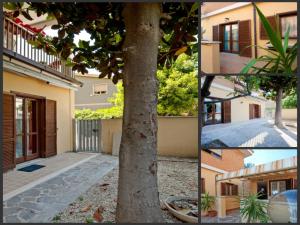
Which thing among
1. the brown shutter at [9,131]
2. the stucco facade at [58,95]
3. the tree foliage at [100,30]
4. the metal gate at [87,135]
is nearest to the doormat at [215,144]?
the tree foliage at [100,30]

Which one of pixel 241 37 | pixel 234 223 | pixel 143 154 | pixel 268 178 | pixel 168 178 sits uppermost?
pixel 241 37

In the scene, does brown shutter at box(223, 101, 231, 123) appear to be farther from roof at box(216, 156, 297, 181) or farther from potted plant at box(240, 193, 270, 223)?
potted plant at box(240, 193, 270, 223)

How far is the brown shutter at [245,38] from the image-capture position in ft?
10.8

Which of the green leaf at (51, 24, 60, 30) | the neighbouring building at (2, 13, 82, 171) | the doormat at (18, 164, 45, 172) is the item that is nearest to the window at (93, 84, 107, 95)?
the neighbouring building at (2, 13, 82, 171)

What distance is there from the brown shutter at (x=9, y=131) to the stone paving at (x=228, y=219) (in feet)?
21.5

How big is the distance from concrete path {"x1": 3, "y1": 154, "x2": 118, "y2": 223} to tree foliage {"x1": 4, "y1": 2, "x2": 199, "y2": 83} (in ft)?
8.36

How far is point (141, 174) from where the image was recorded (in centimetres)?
357

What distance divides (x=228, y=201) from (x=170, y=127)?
922cm

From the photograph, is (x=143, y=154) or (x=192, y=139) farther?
(x=192, y=139)

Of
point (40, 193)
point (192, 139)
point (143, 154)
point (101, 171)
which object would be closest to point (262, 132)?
point (143, 154)

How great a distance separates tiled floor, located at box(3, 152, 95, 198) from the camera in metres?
6.98

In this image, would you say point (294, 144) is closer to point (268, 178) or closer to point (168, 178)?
point (268, 178)

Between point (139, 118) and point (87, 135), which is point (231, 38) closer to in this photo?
point (139, 118)

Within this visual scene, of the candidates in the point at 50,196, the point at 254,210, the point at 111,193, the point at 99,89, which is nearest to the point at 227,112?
the point at 254,210
